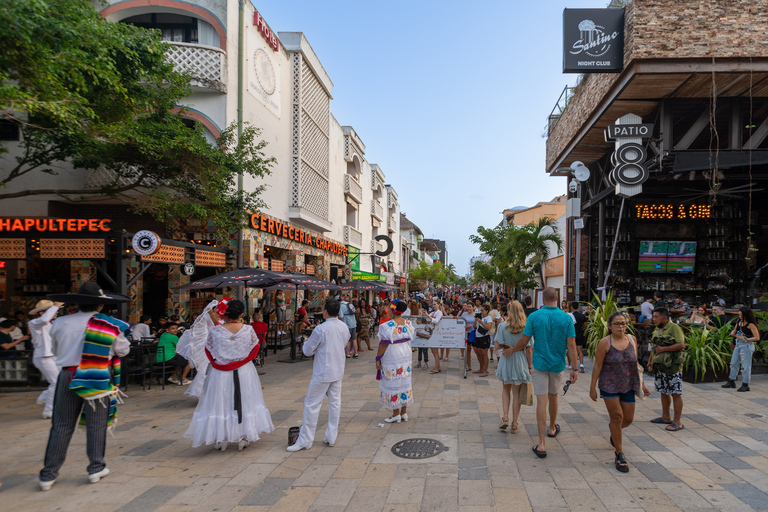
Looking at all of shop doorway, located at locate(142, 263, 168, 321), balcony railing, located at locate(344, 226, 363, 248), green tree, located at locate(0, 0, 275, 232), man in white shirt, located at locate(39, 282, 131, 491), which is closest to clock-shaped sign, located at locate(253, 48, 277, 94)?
green tree, located at locate(0, 0, 275, 232)

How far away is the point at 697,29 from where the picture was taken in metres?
12.0

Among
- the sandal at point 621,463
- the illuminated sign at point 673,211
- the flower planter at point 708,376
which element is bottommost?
the flower planter at point 708,376

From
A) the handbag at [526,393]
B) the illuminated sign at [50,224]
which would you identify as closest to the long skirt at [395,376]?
the handbag at [526,393]

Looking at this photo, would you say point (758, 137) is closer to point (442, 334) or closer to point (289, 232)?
point (442, 334)

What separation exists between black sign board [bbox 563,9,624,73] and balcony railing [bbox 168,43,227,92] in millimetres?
10183

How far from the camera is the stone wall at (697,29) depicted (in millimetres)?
11867

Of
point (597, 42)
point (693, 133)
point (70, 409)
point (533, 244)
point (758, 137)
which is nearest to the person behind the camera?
point (70, 409)

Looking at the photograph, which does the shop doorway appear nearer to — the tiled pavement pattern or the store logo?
the tiled pavement pattern

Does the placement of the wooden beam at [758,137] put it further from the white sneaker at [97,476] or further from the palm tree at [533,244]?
the white sneaker at [97,476]

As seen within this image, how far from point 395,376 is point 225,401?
224cm

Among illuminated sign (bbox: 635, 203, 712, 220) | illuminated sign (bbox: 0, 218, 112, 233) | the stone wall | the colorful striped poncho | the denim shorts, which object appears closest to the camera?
the colorful striped poncho

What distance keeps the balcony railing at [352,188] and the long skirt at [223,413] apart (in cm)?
2343

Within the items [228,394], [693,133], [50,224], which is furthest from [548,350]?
[693,133]

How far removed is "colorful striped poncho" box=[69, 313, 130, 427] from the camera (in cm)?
445
